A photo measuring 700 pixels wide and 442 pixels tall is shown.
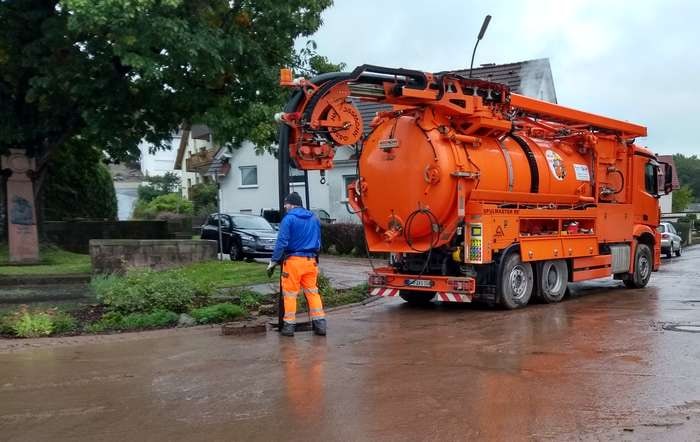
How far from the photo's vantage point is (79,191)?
87.6 ft

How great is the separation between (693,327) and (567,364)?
134 inches

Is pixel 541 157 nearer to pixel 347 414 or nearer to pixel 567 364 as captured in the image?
pixel 567 364

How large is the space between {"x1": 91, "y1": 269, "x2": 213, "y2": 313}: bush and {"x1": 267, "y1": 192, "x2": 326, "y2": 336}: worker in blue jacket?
1.99 m

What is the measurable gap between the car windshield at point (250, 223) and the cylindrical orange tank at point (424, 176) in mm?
10431

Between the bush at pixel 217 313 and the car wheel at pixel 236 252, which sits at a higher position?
the car wheel at pixel 236 252

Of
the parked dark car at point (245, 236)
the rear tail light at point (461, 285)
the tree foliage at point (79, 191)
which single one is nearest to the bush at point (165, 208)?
the tree foliage at point (79, 191)

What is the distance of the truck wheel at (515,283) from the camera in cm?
1162

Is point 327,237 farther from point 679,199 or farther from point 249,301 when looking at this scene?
point 679,199

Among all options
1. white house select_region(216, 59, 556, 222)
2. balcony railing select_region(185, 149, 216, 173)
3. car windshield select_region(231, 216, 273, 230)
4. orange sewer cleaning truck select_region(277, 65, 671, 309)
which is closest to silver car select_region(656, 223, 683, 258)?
white house select_region(216, 59, 556, 222)

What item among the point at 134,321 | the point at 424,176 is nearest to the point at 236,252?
the point at 424,176

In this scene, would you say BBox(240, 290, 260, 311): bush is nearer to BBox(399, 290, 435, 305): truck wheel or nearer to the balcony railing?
BBox(399, 290, 435, 305): truck wheel

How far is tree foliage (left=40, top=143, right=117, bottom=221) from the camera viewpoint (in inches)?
987

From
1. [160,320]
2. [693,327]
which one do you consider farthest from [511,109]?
[160,320]

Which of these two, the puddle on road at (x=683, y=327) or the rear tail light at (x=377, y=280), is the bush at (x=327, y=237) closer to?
the rear tail light at (x=377, y=280)
